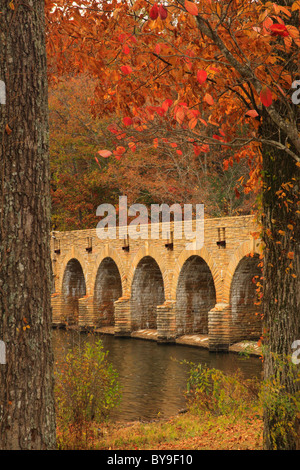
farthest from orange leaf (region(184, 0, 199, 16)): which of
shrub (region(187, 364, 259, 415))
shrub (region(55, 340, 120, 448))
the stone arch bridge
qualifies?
the stone arch bridge

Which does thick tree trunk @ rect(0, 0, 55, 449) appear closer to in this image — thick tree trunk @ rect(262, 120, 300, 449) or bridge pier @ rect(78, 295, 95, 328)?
thick tree trunk @ rect(262, 120, 300, 449)

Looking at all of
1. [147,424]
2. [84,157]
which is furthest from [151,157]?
[147,424]

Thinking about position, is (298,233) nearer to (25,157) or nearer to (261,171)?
(261,171)

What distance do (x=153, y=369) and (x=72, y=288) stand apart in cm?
1541

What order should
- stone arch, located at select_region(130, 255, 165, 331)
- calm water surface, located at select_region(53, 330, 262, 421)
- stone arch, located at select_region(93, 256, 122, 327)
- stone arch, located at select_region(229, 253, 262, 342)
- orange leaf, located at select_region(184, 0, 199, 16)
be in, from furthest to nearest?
1. stone arch, located at select_region(93, 256, 122, 327)
2. stone arch, located at select_region(130, 255, 165, 331)
3. stone arch, located at select_region(229, 253, 262, 342)
4. calm water surface, located at select_region(53, 330, 262, 421)
5. orange leaf, located at select_region(184, 0, 199, 16)

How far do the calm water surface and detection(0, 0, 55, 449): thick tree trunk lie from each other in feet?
17.1

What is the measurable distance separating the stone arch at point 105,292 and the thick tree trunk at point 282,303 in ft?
73.7

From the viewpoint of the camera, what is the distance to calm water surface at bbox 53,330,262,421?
40.4ft

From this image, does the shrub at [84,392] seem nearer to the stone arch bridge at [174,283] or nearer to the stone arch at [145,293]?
the stone arch bridge at [174,283]

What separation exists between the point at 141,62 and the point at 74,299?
86.2 feet

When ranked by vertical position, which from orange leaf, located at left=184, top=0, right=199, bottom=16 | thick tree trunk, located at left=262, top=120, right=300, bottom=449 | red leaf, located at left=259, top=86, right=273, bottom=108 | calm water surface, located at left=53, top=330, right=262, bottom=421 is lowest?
calm water surface, located at left=53, top=330, right=262, bottom=421

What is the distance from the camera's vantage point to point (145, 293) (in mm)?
25922

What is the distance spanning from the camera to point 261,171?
6.21m

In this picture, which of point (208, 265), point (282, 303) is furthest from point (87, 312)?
point (282, 303)
